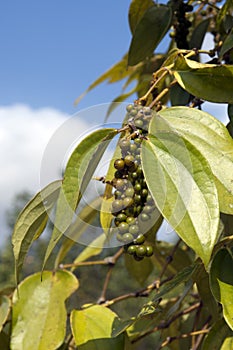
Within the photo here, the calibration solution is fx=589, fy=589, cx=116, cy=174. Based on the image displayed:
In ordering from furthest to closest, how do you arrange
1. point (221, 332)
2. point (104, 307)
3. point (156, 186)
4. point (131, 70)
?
point (131, 70) < point (104, 307) < point (221, 332) < point (156, 186)

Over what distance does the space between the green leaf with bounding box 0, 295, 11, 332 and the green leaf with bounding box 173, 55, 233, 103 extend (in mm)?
410

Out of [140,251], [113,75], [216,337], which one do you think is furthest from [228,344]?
[113,75]

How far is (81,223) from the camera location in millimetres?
781

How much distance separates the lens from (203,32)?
33.4 inches

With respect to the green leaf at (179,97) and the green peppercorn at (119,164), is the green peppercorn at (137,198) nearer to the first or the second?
the green peppercorn at (119,164)

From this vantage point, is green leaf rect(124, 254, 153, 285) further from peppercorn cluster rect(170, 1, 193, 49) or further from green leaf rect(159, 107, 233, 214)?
green leaf rect(159, 107, 233, 214)

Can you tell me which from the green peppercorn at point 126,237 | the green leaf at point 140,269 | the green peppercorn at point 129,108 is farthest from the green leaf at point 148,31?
the green leaf at point 140,269

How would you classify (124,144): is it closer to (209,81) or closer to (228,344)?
(209,81)

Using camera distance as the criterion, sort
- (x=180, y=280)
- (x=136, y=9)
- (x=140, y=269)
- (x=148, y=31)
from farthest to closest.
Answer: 1. (x=140, y=269)
2. (x=136, y=9)
3. (x=148, y=31)
4. (x=180, y=280)

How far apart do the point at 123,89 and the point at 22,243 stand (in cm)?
63

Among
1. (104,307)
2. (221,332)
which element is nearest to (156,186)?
(221,332)

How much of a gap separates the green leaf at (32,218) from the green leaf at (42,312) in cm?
18

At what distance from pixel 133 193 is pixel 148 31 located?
0.31 m

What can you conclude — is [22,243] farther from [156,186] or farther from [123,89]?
[123,89]
